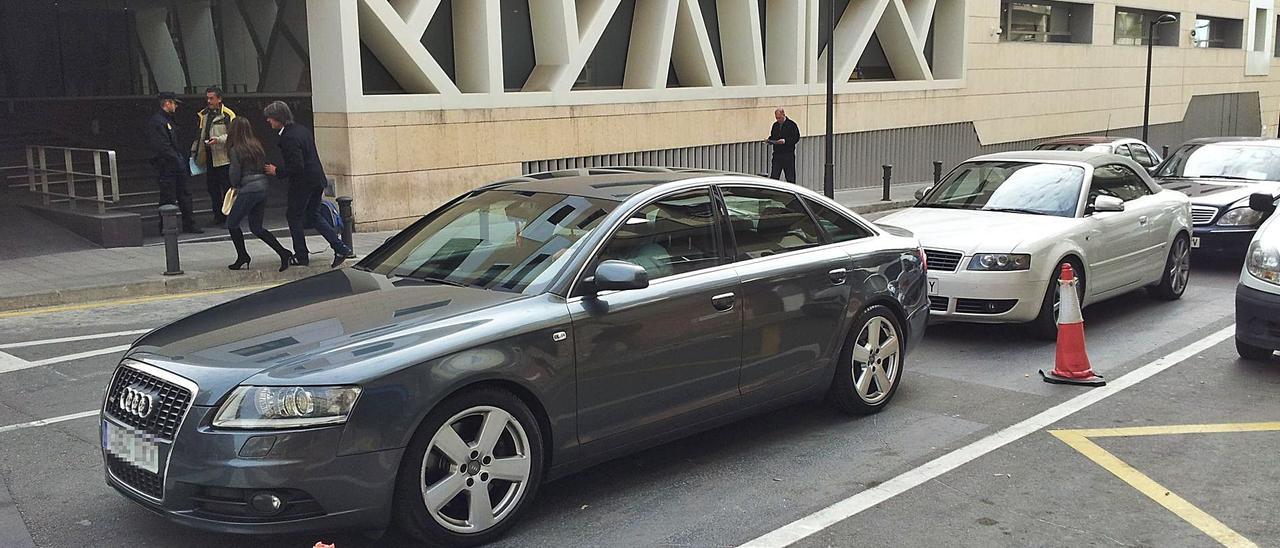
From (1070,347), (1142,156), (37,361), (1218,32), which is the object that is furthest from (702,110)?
(1218,32)

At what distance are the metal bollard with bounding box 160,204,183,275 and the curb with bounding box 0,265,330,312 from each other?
17cm

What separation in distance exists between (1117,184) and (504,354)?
7.57 meters

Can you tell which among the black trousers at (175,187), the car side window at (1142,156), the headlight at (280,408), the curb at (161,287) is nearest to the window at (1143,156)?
the car side window at (1142,156)

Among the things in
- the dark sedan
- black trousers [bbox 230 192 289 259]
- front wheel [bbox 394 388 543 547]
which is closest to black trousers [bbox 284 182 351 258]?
black trousers [bbox 230 192 289 259]

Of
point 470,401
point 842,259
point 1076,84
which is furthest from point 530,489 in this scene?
point 1076,84

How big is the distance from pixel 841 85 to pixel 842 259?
63.7 feet

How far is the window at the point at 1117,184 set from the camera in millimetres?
9961

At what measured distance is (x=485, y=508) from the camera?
4.71 m

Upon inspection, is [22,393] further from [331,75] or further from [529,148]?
[529,148]

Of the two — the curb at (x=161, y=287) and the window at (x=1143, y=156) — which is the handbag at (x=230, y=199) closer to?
the curb at (x=161, y=287)

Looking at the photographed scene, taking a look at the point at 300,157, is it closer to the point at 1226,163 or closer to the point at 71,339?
the point at 71,339

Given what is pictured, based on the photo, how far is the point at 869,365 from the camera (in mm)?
6738

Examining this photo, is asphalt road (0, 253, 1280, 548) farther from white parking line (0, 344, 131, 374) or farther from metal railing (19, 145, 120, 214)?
metal railing (19, 145, 120, 214)

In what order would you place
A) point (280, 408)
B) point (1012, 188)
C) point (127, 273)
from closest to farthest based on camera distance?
point (280, 408)
point (1012, 188)
point (127, 273)
